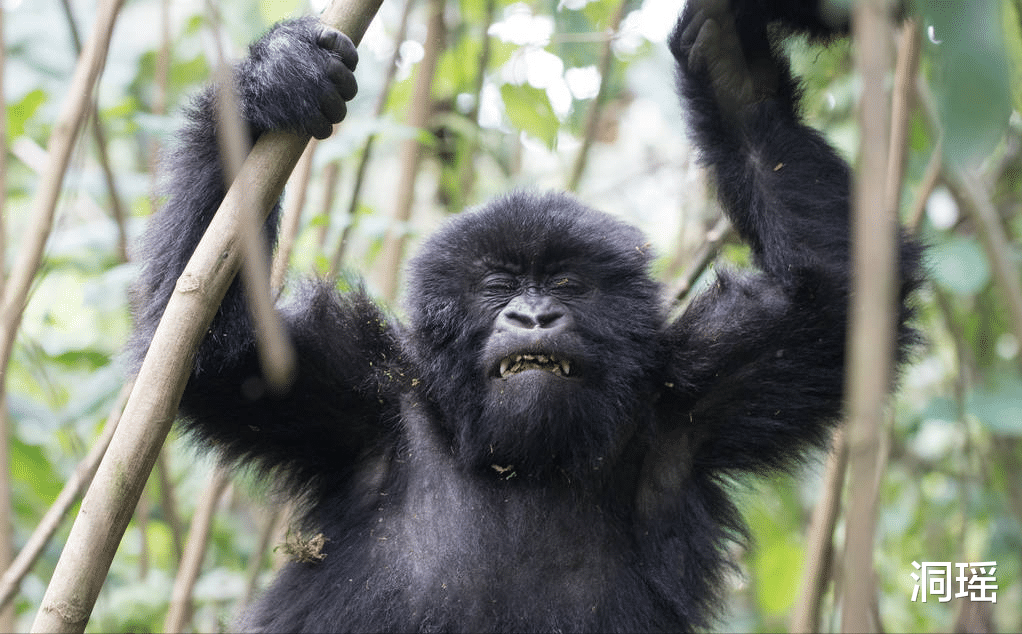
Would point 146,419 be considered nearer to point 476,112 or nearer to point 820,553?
point 820,553

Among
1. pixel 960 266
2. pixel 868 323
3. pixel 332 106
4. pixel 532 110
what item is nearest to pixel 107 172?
pixel 332 106

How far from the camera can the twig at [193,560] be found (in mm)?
3697

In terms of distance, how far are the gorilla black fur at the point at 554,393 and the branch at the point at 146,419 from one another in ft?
2.76

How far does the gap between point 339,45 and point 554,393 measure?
113 cm

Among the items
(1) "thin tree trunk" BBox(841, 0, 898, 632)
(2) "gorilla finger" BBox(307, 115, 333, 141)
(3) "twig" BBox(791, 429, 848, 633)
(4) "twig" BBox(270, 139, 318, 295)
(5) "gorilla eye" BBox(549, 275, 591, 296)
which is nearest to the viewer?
(1) "thin tree trunk" BBox(841, 0, 898, 632)

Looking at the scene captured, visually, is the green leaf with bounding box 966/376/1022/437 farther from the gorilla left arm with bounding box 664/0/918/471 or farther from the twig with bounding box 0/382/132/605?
the twig with bounding box 0/382/132/605

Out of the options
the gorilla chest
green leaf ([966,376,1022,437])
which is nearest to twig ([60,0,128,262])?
the gorilla chest

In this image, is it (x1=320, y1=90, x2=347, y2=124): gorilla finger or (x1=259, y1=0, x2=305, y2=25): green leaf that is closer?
(x1=320, y1=90, x2=347, y2=124): gorilla finger

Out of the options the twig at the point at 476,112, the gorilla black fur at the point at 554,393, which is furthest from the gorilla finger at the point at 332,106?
the twig at the point at 476,112

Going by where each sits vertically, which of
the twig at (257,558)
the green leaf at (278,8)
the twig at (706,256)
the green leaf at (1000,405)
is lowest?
the twig at (257,558)

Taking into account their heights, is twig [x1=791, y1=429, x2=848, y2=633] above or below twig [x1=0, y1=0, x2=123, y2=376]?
below

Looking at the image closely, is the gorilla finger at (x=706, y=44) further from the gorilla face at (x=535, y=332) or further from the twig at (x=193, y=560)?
the twig at (x=193, y=560)

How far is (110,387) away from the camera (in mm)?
3719

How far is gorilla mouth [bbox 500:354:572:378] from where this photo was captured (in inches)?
117
